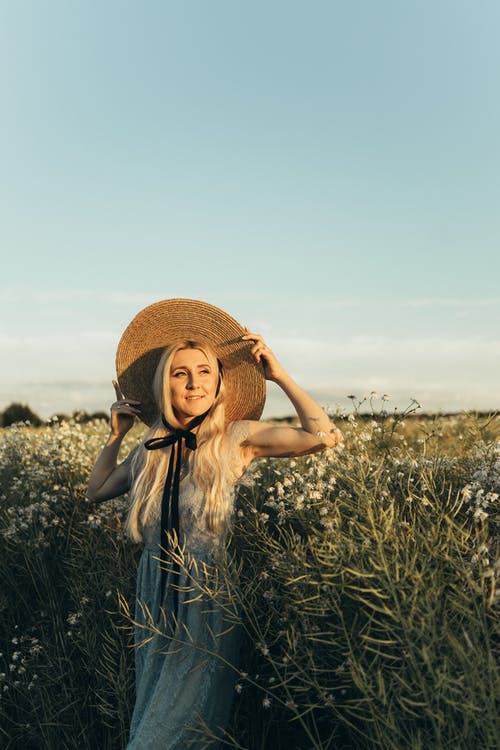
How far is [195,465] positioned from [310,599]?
116 centimetres

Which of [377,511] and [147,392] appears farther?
[147,392]

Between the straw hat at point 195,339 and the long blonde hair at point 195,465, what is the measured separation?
0.08m

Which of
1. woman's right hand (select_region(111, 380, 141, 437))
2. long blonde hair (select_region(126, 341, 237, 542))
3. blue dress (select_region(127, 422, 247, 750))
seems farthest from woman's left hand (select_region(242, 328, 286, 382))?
woman's right hand (select_region(111, 380, 141, 437))

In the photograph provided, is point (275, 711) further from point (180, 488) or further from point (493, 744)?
point (493, 744)

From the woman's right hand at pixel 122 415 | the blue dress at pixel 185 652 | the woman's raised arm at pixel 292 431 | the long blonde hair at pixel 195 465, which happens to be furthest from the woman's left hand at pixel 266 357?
the woman's right hand at pixel 122 415

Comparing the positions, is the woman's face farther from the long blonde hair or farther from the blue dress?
the blue dress

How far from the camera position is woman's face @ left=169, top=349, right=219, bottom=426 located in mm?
4070

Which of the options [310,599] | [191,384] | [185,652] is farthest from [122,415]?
[310,599]

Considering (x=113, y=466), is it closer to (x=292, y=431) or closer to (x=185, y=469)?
(x=185, y=469)

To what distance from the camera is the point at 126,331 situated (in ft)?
14.7

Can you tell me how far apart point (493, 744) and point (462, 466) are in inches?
95.9

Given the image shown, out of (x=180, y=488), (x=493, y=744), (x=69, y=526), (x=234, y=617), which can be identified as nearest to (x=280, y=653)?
(x=234, y=617)

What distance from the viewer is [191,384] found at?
4074 millimetres

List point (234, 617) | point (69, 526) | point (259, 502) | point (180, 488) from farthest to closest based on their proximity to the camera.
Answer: point (69, 526) < point (259, 502) < point (180, 488) < point (234, 617)
